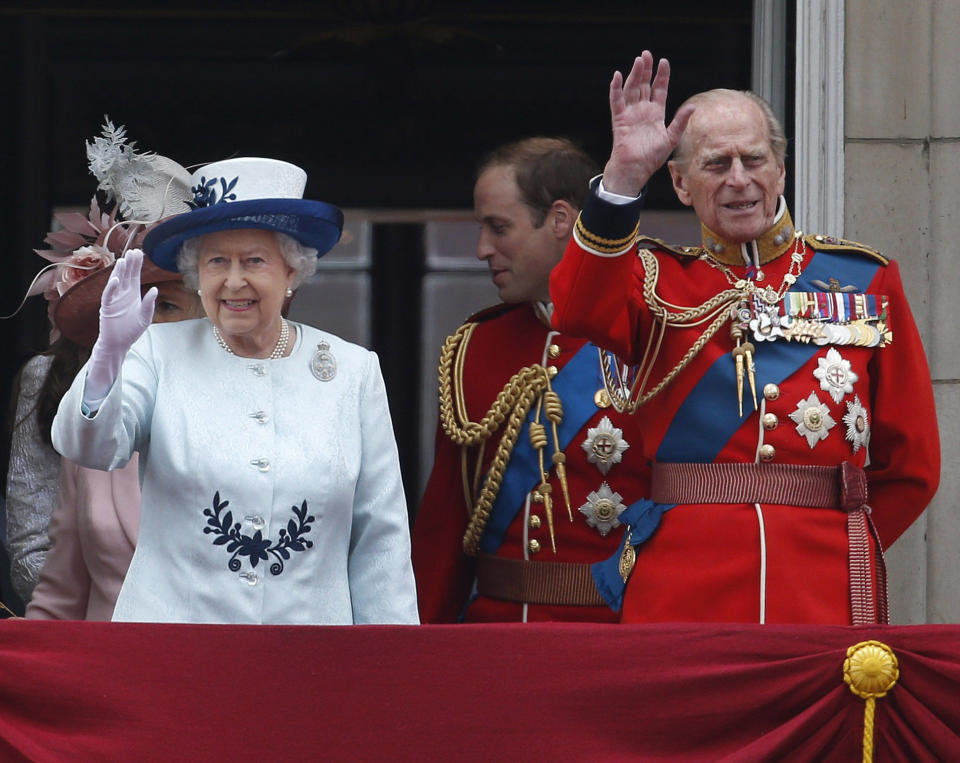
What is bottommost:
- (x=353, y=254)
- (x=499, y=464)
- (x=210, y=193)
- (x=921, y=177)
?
(x=499, y=464)

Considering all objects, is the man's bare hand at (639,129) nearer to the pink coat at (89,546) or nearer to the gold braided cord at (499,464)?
the gold braided cord at (499,464)

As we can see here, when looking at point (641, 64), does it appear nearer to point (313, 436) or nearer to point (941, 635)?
point (313, 436)

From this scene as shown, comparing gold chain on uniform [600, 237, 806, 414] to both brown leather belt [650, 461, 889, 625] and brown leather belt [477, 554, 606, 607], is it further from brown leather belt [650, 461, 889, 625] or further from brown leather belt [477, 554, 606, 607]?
brown leather belt [477, 554, 606, 607]

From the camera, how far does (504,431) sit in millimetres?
3738

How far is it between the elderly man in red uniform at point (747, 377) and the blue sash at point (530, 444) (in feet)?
1.37

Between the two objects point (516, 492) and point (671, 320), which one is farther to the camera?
point (516, 492)

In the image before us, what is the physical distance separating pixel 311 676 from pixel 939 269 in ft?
6.85

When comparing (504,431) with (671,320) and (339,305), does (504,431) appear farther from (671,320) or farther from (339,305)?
(339,305)

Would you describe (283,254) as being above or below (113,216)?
below

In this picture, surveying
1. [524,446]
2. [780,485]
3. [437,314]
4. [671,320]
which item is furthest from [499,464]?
[437,314]

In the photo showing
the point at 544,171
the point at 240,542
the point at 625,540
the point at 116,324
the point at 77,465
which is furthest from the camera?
the point at 544,171

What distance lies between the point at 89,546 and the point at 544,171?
1.26 m

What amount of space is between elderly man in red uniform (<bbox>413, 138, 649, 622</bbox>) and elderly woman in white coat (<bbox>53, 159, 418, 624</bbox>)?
0.60 metres

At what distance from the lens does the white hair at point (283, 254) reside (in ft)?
9.89
